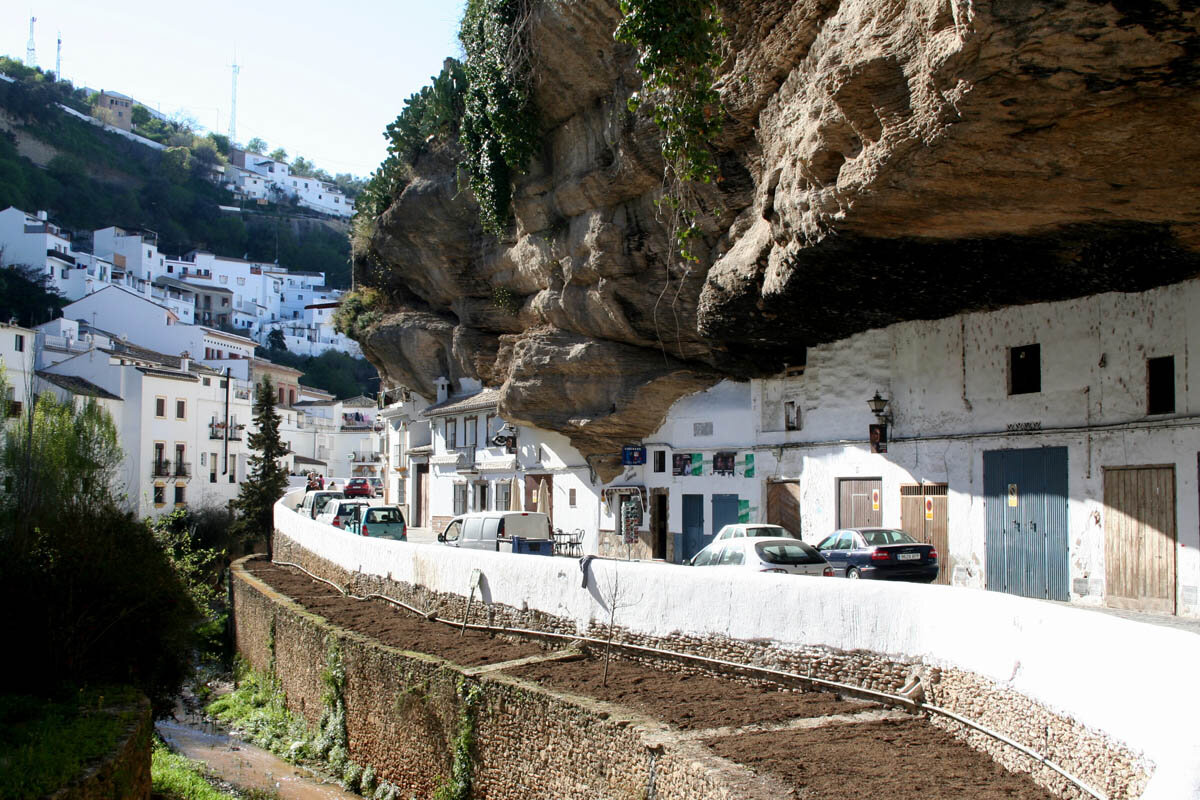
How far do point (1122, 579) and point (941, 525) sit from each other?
3840 millimetres

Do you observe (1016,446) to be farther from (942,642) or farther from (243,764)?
(243,764)

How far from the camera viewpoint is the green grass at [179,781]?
1458cm

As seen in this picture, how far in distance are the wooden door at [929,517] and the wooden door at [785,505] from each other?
362cm

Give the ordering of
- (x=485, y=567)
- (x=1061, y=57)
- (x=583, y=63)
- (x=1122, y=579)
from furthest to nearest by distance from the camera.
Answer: (x=583, y=63) < (x=485, y=567) < (x=1122, y=579) < (x=1061, y=57)

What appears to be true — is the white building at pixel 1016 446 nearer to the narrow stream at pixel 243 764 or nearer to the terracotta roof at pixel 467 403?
the narrow stream at pixel 243 764

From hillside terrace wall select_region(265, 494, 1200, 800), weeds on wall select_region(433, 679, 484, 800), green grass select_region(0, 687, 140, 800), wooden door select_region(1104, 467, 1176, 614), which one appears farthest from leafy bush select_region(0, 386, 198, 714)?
wooden door select_region(1104, 467, 1176, 614)

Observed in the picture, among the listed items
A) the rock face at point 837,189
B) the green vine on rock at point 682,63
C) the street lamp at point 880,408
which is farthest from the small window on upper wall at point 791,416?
the green vine on rock at point 682,63

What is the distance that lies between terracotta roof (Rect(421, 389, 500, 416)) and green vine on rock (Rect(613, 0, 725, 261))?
730 inches

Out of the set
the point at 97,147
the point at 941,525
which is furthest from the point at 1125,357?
the point at 97,147

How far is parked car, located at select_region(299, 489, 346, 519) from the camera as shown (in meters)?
37.2

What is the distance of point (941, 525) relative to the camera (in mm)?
18734

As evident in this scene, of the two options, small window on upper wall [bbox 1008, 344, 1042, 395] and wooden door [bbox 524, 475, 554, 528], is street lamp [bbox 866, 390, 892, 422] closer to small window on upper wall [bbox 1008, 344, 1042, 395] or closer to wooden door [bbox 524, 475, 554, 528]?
small window on upper wall [bbox 1008, 344, 1042, 395]

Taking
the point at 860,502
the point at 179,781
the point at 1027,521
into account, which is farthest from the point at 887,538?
the point at 179,781

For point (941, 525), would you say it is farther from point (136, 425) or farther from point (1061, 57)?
point (136, 425)
